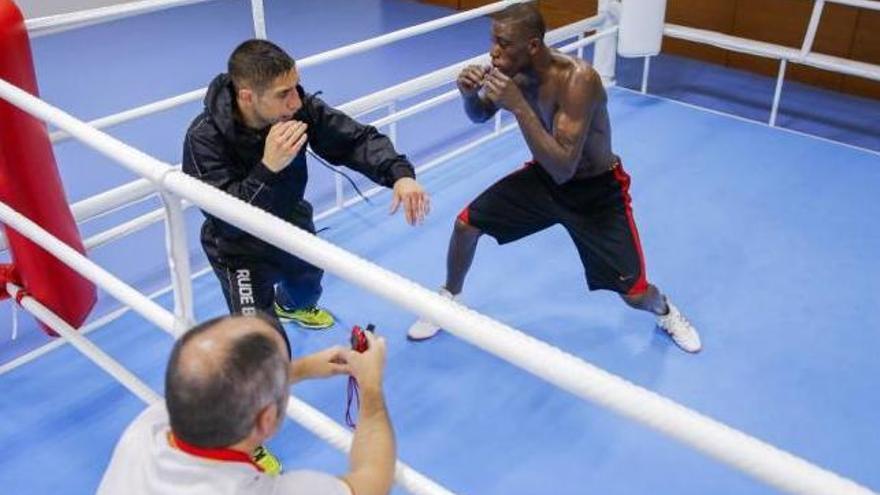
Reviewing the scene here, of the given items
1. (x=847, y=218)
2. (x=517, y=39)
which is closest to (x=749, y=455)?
(x=517, y=39)

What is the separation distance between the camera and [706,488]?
7.09 feet

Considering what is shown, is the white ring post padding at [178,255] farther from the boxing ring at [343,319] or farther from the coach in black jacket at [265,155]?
the coach in black jacket at [265,155]

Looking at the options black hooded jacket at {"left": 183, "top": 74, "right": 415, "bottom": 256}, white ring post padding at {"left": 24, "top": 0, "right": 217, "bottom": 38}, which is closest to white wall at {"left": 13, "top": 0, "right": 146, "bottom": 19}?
white ring post padding at {"left": 24, "top": 0, "right": 217, "bottom": 38}

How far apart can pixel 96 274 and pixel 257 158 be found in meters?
0.50

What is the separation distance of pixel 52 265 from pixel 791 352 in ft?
7.44

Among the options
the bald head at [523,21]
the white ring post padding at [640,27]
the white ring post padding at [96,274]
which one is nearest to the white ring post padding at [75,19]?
the white ring post padding at [96,274]

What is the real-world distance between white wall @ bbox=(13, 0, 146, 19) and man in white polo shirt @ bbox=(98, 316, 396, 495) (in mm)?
6334

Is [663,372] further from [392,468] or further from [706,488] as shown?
[392,468]

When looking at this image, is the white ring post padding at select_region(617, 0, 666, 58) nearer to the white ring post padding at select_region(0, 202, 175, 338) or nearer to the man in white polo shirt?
the white ring post padding at select_region(0, 202, 175, 338)

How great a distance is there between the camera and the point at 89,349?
2029 millimetres

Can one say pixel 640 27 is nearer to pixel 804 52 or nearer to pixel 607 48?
pixel 607 48

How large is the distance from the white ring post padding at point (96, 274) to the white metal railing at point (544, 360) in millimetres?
354

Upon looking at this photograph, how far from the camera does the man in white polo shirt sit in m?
1.05

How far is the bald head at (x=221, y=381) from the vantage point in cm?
105
